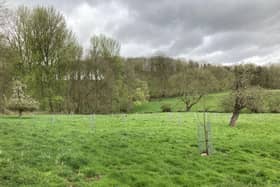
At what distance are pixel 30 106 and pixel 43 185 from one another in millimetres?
16882

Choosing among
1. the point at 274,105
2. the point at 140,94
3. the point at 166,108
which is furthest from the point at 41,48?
the point at 274,105

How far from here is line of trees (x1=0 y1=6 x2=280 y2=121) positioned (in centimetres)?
2647

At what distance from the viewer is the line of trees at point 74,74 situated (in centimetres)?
2647

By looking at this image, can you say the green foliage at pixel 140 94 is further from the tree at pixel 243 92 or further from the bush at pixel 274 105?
the tree at pixel 243 92

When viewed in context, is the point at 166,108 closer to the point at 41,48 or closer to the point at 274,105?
the point at 274,105

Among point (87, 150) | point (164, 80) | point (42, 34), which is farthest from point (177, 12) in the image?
point (164, 80)

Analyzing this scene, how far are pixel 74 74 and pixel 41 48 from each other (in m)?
6.77

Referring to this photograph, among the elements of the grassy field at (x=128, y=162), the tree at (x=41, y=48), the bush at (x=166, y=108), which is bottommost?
the grassy field at (x=128, y=162)

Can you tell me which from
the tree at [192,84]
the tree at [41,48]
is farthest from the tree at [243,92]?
the tree at [41,48]

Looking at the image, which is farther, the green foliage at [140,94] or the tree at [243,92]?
the green foliage at [140,94]

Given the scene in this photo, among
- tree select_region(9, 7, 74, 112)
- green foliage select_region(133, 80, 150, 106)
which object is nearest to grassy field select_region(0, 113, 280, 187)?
tree select_region(9, 7, 74, 112)

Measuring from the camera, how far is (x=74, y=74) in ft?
113

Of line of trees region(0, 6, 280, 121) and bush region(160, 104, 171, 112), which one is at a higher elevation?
line of trees region(0, 6, 280, 121)

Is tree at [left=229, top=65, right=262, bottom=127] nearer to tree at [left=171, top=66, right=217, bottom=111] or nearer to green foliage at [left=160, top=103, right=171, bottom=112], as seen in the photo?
tree at [left=171, top=66, right=217, bottom=111]
